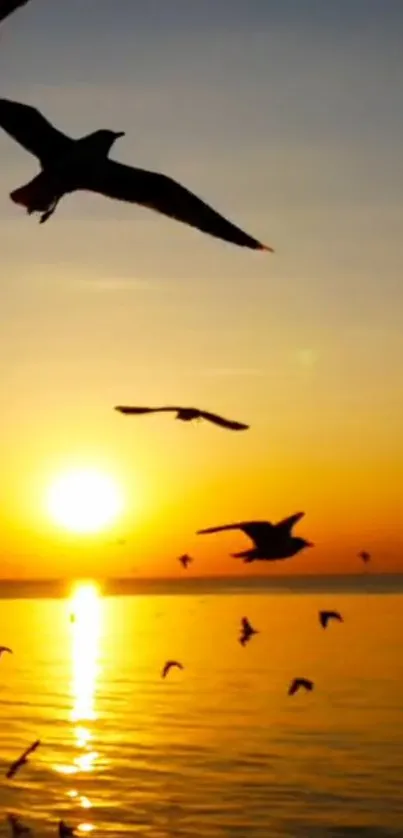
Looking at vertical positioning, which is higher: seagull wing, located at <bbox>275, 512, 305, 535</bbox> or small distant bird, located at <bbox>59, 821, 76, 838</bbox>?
seagull wing, located at <bbox>275, 512, 305, 535</bbox>

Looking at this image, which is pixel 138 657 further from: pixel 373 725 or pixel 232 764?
pixel 232 764

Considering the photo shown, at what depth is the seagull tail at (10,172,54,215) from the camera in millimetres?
9852

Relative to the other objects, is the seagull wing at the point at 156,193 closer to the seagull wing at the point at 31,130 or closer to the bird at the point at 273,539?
the seagull wing at the point at 31,130

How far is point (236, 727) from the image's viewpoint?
42.3 meters

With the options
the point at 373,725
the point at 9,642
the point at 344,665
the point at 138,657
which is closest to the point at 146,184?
the point at 373,725

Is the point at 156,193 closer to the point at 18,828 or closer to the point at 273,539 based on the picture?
the point at 273,539

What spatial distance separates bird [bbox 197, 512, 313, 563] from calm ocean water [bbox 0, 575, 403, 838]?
13117mm

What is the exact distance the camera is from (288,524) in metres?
15.2

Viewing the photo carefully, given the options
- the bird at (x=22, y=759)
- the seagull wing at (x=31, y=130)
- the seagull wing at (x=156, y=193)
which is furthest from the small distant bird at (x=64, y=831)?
the seagull wing at (x=31, y=130)

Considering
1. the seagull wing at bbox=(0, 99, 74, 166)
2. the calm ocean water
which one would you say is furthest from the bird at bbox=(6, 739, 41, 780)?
the seagull wing at bbox=(0, 99, 74, 166)

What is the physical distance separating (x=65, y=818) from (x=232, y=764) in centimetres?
687

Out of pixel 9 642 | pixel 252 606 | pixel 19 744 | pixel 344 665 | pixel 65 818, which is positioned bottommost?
pixel 65 818

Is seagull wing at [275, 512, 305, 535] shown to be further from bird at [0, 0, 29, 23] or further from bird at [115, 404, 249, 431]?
bird at [0, 0, 29, 23]

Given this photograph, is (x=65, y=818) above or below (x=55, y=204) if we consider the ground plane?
below
